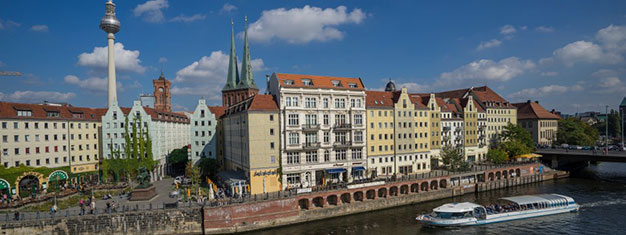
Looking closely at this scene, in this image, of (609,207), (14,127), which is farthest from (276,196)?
(609,207)

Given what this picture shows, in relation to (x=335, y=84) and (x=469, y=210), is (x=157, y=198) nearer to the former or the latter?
(x=335, y=84)

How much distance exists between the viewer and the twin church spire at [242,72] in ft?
386

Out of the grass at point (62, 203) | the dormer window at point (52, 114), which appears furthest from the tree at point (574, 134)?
the dormer window at point (52, 114)

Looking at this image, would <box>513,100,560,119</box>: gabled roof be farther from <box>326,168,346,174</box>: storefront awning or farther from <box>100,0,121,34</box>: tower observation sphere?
<box>100,0,121,34</box>: tower observation sphere

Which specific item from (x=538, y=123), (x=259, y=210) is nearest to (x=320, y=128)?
(x=259, y=210)

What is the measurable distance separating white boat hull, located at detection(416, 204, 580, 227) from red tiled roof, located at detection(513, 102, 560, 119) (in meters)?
70.6

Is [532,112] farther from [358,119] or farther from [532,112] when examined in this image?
[358,119]

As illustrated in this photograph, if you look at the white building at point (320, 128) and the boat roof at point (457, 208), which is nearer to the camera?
the boat roof at point (457, 208)

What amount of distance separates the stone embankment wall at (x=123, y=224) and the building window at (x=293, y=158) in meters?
18.3

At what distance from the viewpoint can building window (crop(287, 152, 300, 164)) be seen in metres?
58.4

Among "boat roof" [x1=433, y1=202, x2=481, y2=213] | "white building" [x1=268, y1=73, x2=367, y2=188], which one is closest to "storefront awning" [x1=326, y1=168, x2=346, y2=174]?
"white building" [x1=268, y1=73, x2=367, y2=188]

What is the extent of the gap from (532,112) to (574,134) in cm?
1347

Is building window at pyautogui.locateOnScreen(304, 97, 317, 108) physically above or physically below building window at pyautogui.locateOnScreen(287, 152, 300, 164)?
above

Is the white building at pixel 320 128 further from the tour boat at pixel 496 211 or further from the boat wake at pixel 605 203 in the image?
the boat wake at pixel 605 203
